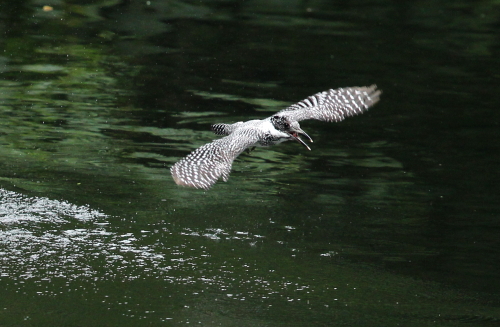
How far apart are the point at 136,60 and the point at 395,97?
3413 mm

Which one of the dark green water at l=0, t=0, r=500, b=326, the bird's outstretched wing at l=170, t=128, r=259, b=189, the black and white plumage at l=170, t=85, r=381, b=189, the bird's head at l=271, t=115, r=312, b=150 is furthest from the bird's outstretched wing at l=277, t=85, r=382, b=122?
the dark green water at l=0, t=0, r=500, b=326

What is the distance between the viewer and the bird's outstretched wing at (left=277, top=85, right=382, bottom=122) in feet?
23.0

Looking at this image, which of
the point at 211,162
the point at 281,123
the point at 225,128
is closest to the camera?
the point at 211,162

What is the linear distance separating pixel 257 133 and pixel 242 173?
5.53ft

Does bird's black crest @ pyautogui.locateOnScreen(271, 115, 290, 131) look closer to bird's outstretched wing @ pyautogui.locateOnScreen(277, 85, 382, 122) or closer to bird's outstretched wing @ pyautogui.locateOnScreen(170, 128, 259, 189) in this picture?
bird's outstretched wing @ pyautogui.locateOnScreen(170, 128, 259, 189)

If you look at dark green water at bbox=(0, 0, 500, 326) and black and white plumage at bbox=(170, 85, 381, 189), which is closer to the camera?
dark green water at bbox=(0, 0, 500, 326)

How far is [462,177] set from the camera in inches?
327

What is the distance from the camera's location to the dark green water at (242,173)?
18.3ft

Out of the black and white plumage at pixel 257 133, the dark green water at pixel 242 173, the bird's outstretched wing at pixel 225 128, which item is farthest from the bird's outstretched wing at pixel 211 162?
the dark green water at pixel 242 173

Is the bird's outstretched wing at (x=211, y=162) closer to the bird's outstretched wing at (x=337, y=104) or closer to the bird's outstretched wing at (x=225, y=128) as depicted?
the bird's outstretched wing at (x=225, y=128)

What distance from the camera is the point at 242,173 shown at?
8.10 meters

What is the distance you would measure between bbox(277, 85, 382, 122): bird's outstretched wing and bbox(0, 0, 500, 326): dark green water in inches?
36.4

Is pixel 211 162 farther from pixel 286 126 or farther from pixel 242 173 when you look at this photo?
pixel 242 173

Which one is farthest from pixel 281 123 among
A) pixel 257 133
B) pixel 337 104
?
pixel 337 104
